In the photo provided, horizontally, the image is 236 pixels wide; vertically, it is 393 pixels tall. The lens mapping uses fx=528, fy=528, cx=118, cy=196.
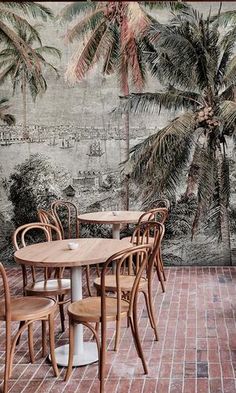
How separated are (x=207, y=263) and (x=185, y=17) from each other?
344 cm

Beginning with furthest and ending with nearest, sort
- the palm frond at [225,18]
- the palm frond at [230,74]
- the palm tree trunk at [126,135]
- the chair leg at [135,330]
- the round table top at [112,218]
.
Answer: the palm tree trunk at [126,135] < the palm frond at [225,18] < the palm frond at [230,74] < the round table top at [112,218] < the chair leg at [135,330]

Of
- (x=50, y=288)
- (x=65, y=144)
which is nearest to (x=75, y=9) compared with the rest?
(x=65, y=144)

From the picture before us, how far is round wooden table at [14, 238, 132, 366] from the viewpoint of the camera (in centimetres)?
355

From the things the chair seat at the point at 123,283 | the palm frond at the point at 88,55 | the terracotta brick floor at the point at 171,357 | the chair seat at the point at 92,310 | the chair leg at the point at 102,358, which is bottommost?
the terracotta brick floor at the point at 171,357

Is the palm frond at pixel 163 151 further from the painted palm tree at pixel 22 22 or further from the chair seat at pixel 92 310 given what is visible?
the chair seat at pixel 92 310

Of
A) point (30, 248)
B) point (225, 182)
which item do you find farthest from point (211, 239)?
point (30, 248)

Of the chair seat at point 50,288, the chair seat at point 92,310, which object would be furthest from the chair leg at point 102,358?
the chair seat at point 50,288

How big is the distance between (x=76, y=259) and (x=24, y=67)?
4765mm

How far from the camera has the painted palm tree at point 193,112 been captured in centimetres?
720

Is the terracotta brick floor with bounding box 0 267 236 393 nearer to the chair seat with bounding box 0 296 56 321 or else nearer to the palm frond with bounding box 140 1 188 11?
the chair seat with bounding box 0 296 56 321

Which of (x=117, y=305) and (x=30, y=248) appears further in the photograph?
(x=30, y=248)

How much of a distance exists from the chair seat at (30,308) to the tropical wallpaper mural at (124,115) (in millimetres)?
3816

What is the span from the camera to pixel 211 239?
7512mm

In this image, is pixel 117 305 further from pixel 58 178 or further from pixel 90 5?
pixel 90 5
